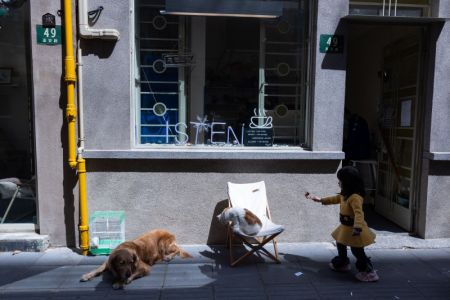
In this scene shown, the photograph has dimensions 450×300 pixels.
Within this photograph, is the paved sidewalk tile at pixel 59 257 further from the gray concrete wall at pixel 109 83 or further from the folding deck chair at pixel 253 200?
the folding deck chair at pixel 253 200

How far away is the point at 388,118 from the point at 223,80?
2762mm

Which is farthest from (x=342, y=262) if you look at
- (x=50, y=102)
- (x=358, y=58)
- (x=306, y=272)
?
(x=358, y=58)

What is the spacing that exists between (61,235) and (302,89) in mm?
3573

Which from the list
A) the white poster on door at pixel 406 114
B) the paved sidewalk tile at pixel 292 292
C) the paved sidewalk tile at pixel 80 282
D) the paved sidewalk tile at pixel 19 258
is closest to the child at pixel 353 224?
the paved sidewalk tile at pixel 292 292

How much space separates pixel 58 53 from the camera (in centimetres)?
473

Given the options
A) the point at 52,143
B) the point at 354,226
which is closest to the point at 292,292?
the point at 354,226

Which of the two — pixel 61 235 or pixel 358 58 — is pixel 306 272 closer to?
pixel 61 235

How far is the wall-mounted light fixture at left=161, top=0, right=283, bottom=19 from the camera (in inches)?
196

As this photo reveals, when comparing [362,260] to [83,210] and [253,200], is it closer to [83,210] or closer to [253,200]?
[253,200]

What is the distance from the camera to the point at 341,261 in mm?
4332

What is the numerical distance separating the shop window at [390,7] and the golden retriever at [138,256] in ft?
12.0

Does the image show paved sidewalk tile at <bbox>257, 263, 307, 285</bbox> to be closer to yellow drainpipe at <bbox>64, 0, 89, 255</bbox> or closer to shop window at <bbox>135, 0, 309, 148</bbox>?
shop window at <bbox>135, 0, 309, 148</bbox>

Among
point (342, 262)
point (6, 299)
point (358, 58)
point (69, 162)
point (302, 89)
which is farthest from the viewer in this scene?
point (358, 58)

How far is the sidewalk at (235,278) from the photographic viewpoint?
12.6 ft
